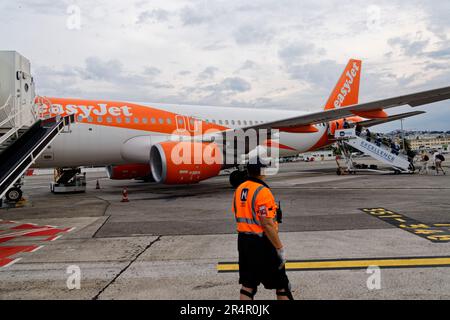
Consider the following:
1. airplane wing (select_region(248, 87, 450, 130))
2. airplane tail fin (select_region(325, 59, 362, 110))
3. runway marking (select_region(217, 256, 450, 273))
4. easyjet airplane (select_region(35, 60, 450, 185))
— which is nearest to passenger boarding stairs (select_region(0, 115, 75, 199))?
easyjet airplane (select_region(35, 60, 450, 185))

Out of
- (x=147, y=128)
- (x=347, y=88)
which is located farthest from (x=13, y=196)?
(x=347, y=88)

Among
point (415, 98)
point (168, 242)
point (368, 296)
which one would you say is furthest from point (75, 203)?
point (415, 98)

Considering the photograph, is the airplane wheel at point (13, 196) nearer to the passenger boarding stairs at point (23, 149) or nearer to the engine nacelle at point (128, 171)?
the passenger boarding stairs at point (23, 149)

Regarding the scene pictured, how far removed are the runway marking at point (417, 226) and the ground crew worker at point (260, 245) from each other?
398 cm

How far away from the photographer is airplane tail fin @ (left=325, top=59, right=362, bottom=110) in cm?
2208

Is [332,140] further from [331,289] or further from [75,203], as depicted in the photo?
[331,289]

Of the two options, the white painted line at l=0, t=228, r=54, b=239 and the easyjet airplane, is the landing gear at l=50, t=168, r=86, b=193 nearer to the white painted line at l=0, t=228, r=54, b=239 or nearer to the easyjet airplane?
the easyjet airplane

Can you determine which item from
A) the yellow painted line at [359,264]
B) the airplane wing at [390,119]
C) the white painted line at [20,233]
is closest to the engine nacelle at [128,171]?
the white painted line at [20,233]

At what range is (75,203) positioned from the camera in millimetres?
12203

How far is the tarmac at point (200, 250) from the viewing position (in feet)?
13.7

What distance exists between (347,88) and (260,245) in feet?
68.7

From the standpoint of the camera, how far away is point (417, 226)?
7.11 meters

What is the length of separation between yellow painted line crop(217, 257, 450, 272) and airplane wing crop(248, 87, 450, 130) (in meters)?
7.97

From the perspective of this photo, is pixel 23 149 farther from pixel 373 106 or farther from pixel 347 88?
pixel 347 88
